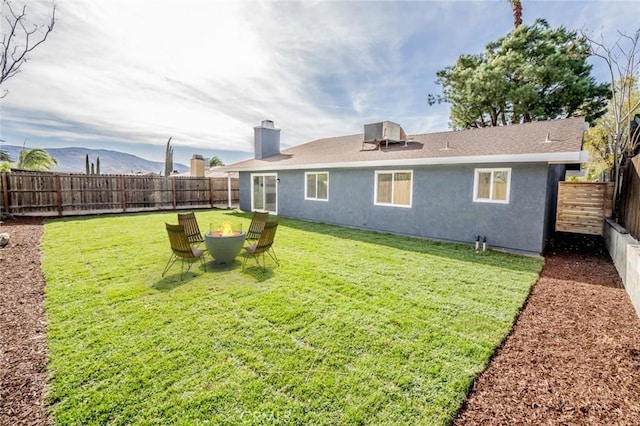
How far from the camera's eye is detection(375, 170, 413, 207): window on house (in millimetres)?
9758

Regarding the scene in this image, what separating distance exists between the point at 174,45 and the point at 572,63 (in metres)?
20.8

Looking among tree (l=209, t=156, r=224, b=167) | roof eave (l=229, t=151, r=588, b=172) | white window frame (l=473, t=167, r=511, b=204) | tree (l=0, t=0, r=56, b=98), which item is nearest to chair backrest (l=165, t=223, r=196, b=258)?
tree (l=0, t=0, r=56, b=98)

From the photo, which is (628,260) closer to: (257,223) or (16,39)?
(257,223)

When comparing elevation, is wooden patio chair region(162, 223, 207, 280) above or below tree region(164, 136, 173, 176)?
below

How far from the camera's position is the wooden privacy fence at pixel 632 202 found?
6.02 m

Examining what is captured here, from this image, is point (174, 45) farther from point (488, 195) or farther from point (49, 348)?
point (488, 195)

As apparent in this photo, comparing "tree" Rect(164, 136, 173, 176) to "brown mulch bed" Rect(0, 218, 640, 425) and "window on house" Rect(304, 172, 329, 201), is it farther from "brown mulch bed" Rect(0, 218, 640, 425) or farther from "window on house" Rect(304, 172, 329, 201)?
"brown mulch bed" Rect(0, 218, 640, 425)

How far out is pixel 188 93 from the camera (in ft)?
47.8

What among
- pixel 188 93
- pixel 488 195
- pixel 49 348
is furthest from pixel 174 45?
pixel 488 195

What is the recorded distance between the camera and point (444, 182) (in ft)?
29.2

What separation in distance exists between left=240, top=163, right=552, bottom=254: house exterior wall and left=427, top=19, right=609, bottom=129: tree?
12.9 meters

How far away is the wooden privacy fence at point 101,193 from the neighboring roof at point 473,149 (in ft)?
24.4

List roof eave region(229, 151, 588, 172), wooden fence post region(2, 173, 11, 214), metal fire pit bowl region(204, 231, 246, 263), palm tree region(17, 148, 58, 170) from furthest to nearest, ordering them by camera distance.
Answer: palm tree region(17, 148, 58, 170), wooden fence post region(2, 173, 11, 214), roof eave region(229, 151, 588, 172), metal fire pit bowl region(204, 231, 246, 263)

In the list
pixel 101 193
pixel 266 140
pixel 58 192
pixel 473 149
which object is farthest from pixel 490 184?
pixel 58 192
